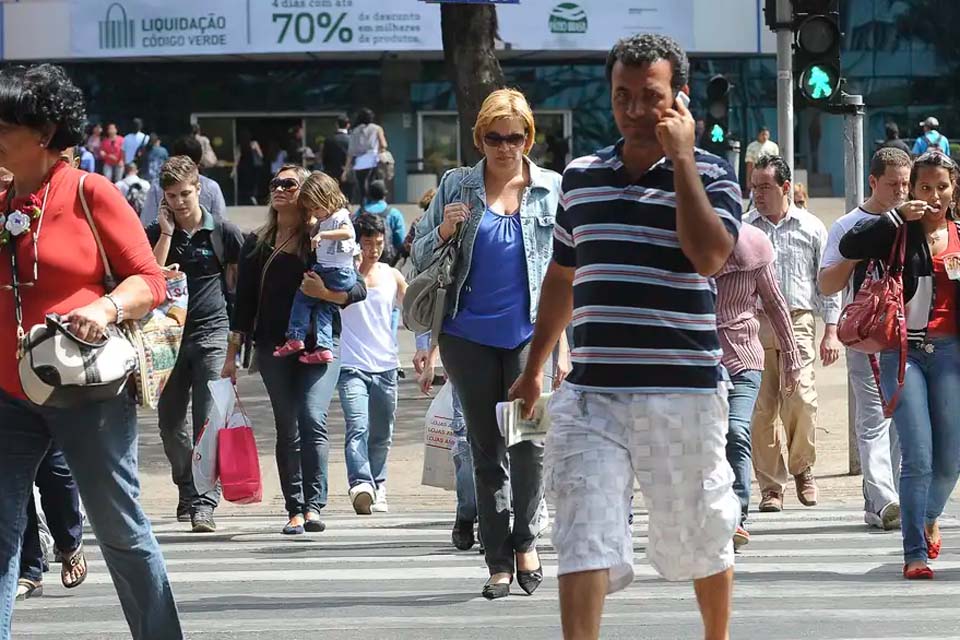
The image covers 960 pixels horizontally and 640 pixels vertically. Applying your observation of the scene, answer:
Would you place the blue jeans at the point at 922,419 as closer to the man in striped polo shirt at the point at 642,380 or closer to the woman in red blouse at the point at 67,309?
the man in striped polo shirt at the point at 642,380

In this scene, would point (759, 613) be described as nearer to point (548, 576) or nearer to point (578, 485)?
point (548, 576)

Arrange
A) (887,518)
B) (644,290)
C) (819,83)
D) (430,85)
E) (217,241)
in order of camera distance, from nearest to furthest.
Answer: (644,290), (887,518), (217,241), (819,83), (430,85)

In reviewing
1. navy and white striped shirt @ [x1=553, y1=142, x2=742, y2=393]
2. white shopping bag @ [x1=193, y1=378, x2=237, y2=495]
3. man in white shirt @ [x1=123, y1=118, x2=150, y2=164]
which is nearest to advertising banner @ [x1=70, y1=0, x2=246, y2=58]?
man in white shirt @ [x1=123, y1=118, x2=150, y2=164]

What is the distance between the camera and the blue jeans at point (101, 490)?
16.6ft

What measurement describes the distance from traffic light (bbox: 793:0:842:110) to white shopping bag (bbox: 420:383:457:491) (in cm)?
418

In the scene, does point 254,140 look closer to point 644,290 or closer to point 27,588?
point 27,588

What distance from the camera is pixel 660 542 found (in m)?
5.01

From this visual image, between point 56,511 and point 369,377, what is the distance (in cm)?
344

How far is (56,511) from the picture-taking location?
7.64 meters

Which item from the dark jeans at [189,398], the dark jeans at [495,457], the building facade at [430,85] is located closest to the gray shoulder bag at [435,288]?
the dark jeans at [495,457]

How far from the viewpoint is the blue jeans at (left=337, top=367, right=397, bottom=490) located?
10438mm

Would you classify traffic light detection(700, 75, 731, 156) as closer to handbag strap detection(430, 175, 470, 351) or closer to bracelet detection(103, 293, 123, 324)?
handbag strap detection(430, 175, 470, 351)

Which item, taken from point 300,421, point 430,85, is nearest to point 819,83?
point 300,421

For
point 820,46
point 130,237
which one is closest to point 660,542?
point 130,237
